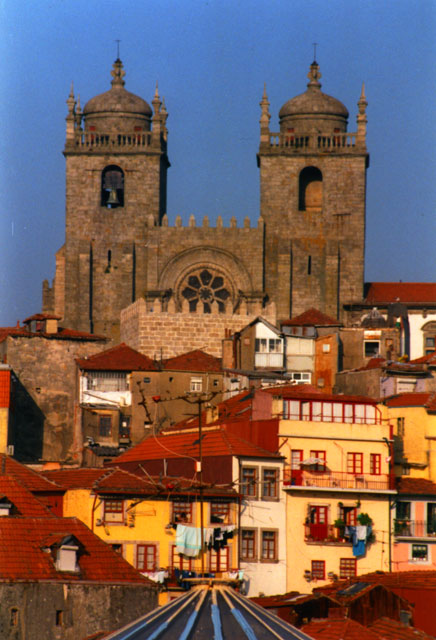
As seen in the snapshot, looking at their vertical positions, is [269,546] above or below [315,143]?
below

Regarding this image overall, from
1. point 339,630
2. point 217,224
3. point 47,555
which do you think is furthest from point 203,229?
point 339,630

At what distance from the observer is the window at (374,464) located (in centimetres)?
6738

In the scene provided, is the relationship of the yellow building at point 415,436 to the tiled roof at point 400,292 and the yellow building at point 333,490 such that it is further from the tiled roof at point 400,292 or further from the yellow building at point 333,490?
the tiled roof at point 400,292

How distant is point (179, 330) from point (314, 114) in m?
20.3

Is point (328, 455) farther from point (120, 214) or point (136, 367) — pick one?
point (120, 214)

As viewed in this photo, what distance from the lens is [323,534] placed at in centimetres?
6475

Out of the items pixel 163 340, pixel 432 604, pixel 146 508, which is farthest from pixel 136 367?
pixel 432 604

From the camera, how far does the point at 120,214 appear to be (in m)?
107

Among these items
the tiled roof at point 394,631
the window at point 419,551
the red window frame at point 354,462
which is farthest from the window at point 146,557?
the window at point 419,551

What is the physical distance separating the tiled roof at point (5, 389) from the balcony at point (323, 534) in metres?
22.1

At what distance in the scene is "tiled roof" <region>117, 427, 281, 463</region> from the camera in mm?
64875

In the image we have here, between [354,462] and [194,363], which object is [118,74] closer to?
[194,363]

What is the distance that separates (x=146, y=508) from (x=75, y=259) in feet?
155

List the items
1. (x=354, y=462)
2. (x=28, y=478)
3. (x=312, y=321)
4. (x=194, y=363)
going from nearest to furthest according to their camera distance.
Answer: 1. (x=28, y=478)
2. (x=354, y=462)
3. (x=194, y=363)
4. (x=312, y=321)
